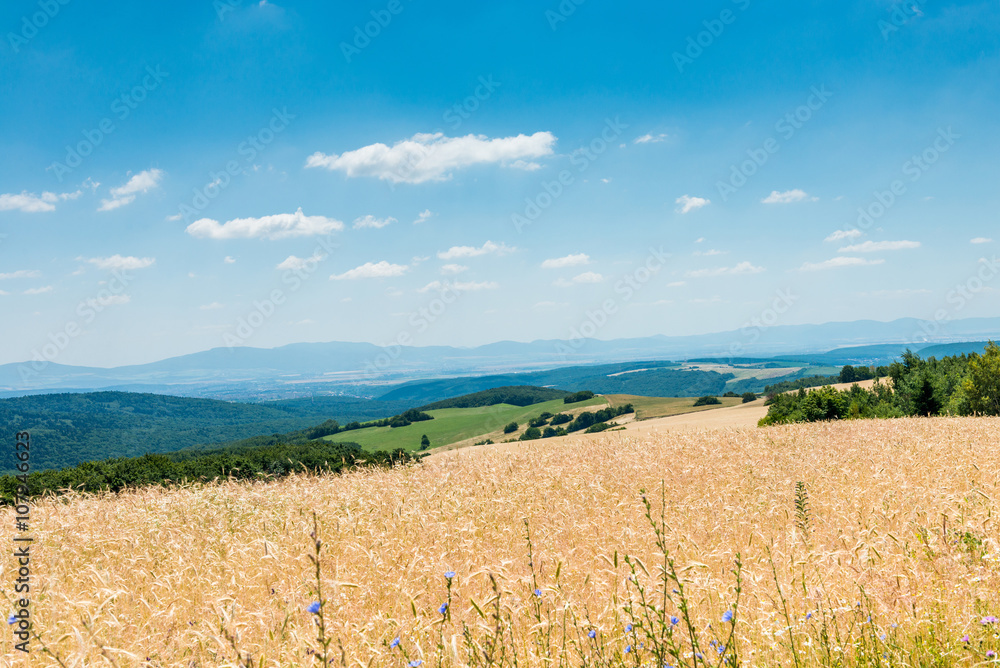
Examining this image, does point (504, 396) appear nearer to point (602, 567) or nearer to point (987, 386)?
point (987, 386)

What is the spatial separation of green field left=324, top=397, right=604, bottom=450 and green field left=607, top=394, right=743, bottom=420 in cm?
337

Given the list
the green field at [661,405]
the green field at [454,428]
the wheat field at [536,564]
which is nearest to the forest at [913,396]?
the green field at [661,405]

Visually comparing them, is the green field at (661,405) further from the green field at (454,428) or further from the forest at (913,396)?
the forest at (913,396)

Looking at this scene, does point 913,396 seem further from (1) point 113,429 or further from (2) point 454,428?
(1) point 113,429

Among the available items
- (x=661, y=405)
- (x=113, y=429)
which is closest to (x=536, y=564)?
(x=661, y=405)

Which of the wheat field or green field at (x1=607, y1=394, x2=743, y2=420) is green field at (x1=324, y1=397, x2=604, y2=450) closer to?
green field at (x1=607, y1=394, x2=743, y2=420)

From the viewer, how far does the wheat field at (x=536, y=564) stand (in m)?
3.22

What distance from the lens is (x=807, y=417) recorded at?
34812 millimetres

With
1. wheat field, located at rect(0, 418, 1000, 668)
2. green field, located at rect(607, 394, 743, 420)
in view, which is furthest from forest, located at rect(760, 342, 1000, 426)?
wheat field, located at rect(0, 418, 1000, 668)

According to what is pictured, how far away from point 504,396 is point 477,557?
129715 mm

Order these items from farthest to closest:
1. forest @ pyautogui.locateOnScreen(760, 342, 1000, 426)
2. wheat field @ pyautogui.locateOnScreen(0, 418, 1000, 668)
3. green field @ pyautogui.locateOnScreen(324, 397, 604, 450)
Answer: green field @ pyautogui.locateOnScreen(324, 397, 604, 450) < forest @ pyautogui.locateOnScreen(760, 342, 1000, 426) < wheat field @ pyautogui.locateOnScreen(0, 418, 1000, 668)

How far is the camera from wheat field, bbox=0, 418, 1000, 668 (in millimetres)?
3217

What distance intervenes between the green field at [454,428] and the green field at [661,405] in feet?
11.1

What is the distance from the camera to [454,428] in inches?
3236
